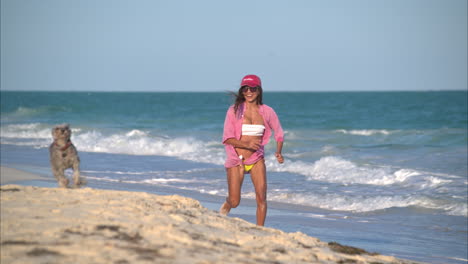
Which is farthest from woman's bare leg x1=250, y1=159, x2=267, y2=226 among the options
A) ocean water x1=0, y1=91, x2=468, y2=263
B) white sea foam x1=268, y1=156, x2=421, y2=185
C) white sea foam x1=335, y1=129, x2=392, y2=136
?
white sea foam x1=335, y1=129, x2=392, y2=136

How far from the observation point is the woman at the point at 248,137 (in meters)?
5.97

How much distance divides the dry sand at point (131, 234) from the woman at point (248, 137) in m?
0.52

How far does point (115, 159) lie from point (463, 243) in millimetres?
10818

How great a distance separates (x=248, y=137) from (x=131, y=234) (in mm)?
1958

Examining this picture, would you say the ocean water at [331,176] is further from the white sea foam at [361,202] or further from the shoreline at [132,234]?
the shoreline at [132,234]

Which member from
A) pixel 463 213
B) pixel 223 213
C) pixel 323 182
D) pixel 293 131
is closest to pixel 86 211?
pixel 223 213

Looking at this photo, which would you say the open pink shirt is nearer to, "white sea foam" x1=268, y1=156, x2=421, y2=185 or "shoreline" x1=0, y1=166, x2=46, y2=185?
"shoreline" x1=0, y1=166, x2=46, y2=185

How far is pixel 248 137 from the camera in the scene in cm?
600

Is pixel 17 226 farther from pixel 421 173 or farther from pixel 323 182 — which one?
pixel 421 173

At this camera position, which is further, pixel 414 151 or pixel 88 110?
pixel 88 110

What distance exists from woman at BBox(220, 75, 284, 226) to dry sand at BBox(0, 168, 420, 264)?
0.52 m

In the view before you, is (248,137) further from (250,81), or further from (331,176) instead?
(331,176)

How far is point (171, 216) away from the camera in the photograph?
199 inches

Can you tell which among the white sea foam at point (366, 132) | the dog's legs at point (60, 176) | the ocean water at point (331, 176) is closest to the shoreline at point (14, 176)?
the ocean water at point (331, 176)
